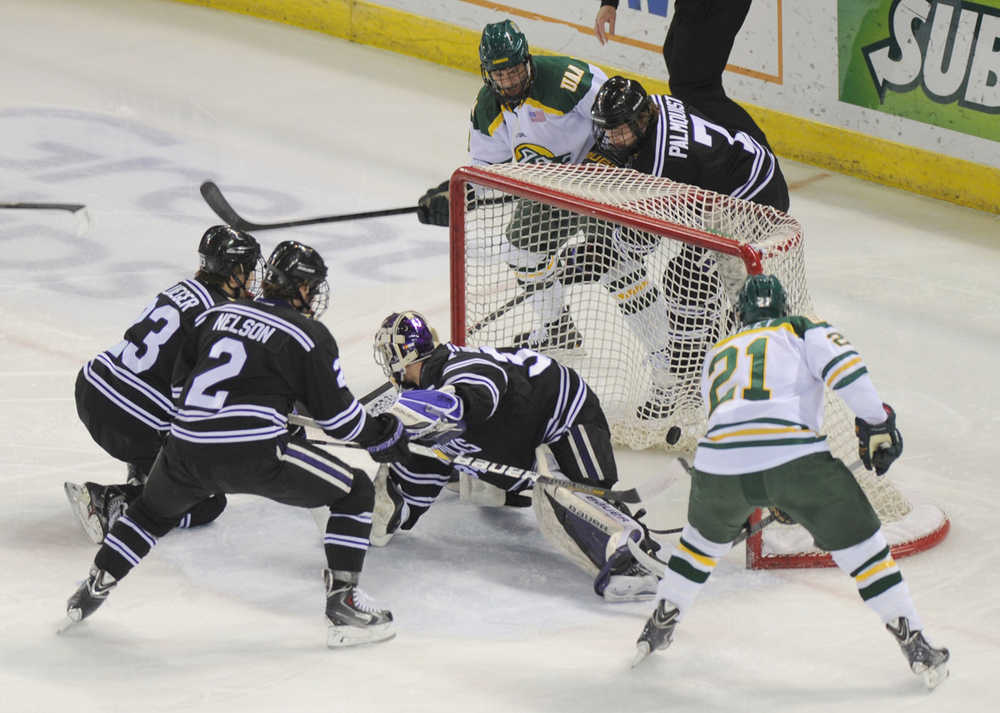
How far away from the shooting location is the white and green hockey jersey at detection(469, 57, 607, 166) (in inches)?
187

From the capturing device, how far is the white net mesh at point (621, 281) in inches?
161

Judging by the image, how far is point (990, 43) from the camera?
6191 millimetres

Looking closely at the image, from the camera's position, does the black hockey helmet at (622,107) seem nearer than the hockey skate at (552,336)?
Yes

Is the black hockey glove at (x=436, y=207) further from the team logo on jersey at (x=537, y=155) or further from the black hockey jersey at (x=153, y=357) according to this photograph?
the black hockey jersey at (x=153, y=357)

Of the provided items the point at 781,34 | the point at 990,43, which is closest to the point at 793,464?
the point at 990,43

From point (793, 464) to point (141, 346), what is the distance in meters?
1.58

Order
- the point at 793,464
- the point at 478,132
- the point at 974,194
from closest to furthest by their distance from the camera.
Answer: the point at 793,464
the point at 478,132
the point at 974,194

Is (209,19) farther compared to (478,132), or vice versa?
→ (209,19)

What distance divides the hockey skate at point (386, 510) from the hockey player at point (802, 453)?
3.10 feet

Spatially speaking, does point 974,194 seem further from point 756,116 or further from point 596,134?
point 596,134

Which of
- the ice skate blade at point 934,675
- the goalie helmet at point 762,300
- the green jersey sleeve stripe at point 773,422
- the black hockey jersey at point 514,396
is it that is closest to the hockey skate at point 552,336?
the black hockey jersey at point 514,396

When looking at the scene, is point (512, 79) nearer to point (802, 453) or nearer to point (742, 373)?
point (742, 373)

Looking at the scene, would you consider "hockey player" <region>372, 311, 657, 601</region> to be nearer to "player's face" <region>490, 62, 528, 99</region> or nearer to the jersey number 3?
the jersey number 3

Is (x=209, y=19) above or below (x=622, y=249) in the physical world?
below
